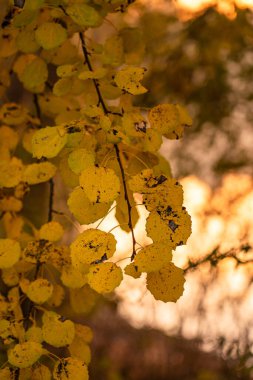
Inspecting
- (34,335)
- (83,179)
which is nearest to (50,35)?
(83,179)

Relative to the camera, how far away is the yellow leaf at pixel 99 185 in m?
0.80

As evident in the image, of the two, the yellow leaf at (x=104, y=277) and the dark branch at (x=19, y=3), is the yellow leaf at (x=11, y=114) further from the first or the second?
the yellow leaf at (x=104, y=277)

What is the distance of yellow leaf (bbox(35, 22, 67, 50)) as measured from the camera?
0.99 metres

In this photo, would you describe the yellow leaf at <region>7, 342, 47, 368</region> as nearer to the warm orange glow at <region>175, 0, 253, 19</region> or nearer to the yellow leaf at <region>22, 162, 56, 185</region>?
the yellow leaf at <region>22, 162, 56, 185</region>

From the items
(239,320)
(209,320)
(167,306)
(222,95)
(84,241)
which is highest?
(84,241)

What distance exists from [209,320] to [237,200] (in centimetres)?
61

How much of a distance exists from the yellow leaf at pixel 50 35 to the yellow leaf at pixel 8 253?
0.37 metres

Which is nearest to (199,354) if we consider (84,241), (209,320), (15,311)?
(209,320)

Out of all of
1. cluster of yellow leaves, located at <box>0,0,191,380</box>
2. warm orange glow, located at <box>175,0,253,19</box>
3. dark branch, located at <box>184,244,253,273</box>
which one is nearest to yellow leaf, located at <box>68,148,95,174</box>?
cluster of yellow leaves, located at <box>0,0,191,380</box>

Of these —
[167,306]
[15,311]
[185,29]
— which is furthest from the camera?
[167,306]

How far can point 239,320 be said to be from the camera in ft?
7.44

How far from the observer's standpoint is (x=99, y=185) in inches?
31.6

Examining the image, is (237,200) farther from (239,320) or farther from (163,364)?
(163,364)

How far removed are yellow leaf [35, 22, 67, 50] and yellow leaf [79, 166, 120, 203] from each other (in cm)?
30
